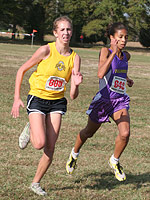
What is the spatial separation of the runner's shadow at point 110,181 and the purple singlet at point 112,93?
79 centimetres

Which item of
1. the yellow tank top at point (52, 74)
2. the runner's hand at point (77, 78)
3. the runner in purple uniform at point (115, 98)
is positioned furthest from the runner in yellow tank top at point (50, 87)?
the runner in purple uniform at point (115, 98)

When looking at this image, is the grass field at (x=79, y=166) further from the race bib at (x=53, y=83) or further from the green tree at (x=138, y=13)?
the green tree at (x=138, y=13)

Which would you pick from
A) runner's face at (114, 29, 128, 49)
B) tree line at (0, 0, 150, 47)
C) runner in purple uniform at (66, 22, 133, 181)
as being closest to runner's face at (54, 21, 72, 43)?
runner in purple uniform at (66, 22, 133, 181)

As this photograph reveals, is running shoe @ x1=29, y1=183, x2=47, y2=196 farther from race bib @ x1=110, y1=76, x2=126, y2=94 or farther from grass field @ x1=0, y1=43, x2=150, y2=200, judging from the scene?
race bib @ x1=110, y1=76, x2=126, y2=94

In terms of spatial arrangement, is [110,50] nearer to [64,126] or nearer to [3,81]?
[64,126]

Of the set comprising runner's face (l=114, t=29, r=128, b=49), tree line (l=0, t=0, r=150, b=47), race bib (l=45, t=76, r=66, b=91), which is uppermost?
runner's face (l=114, t=29, r=128, b=49)

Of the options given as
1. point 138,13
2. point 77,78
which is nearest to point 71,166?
point 77,78

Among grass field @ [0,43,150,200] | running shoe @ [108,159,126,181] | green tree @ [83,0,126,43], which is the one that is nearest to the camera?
grass field @ [0,43,150,200]

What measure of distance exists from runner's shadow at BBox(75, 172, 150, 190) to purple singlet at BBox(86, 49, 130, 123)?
0.79 m

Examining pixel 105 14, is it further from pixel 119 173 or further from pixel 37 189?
pixel 37 189

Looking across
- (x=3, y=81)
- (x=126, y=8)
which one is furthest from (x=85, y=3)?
(x=3, y=81)

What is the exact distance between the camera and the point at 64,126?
867cm

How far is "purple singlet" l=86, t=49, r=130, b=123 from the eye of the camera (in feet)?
17.5

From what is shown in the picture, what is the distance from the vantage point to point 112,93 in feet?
17.8
